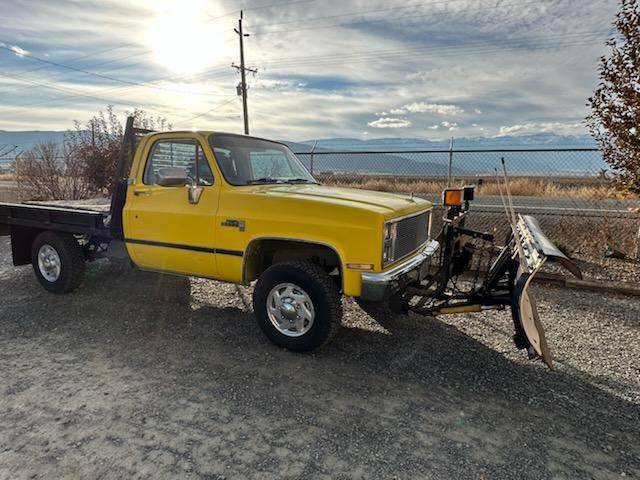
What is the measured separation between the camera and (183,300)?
546 cm

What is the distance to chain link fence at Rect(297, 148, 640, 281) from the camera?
703 cm

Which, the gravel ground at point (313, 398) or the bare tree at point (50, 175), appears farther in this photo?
the bare tree at point (50, 175)

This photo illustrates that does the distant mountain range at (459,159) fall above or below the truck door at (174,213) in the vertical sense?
above

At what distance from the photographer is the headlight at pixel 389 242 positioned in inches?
140

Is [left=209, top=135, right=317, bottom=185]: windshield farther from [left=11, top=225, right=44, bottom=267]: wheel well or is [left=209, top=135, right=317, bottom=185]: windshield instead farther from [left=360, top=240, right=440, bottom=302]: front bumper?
[left=11, top=225, right=44, bottom=267]: wheel well

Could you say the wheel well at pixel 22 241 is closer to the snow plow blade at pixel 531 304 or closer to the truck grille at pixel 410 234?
the truck grille at pixel 410 234

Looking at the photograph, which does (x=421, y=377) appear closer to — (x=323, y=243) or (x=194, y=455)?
(x=323, y=243)

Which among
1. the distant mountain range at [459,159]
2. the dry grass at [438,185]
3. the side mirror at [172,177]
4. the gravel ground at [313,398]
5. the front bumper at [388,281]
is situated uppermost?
the distant mountain range at [459,159]

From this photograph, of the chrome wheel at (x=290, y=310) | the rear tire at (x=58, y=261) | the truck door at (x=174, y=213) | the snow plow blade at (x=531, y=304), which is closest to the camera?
the snow plow blade at (x=531, y=304)

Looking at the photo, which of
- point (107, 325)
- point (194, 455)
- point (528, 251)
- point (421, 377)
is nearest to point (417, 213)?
point (528, 251)

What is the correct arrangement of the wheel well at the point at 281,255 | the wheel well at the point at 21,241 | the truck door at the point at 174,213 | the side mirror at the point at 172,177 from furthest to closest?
the wheel well at the point at 21,241, the truck door at the point at 174,213, the side mirror at the point at 172,177, the wheel well at the point at 281,255

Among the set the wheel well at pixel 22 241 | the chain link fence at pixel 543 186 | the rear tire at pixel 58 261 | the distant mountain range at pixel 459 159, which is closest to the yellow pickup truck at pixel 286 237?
the rear tire at pixel 58 261

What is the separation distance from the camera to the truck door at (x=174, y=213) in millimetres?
4234

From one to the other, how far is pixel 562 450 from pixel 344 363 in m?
1.75
